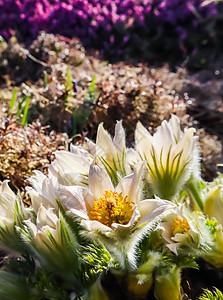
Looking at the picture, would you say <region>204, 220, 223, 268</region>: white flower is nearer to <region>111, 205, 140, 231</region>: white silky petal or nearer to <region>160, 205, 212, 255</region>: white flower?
<region>160, 205, 212, 255</region>: white flower

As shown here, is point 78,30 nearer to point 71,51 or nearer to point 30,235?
point 71,51

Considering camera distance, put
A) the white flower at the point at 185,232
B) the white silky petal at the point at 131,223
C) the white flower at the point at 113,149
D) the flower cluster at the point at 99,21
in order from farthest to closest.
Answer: the flower cluster at the point at 99,21 → the white flower at the point at 113,149 → the white flower at the point at 185,232 → the white silky petal at the point at 131,223

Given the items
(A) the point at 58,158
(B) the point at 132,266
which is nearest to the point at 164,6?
(A) the point at 58,158

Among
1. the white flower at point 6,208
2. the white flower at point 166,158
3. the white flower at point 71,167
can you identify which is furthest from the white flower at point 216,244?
the white flower at point 6,208

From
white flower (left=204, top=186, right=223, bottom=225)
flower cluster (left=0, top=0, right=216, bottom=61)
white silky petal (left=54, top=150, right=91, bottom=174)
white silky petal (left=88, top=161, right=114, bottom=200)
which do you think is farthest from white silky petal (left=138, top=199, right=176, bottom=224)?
flower cluster (left=0, top=0, right=216, bottom=61)

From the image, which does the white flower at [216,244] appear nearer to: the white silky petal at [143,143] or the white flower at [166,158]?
the white flower at [166,158]

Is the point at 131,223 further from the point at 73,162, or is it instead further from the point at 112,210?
the point at 73,162

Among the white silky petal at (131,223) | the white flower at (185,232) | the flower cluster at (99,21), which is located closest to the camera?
the white silky petal at (131,223)
